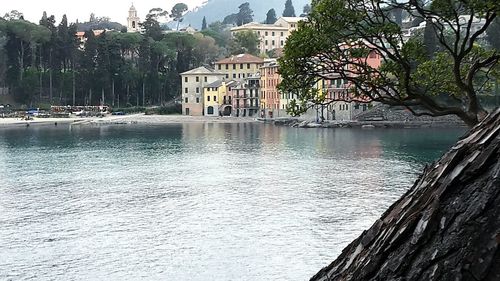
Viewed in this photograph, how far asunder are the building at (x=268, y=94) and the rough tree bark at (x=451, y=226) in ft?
284

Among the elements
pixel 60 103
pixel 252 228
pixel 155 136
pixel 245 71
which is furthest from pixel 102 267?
pixel 60 103

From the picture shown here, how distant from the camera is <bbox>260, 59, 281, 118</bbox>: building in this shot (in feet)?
298

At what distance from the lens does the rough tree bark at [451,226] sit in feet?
6.83

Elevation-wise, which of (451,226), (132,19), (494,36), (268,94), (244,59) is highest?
(132,19)

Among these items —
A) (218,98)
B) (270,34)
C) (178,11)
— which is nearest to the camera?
(218,98)

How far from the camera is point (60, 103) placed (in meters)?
108

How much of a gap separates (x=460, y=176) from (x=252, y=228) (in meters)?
22.0

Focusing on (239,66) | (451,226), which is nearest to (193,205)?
(451,226)

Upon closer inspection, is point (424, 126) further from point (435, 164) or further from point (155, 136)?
point (435, 164)

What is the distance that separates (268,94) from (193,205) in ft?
216

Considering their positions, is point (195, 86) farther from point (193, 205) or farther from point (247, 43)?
point (193, 205)

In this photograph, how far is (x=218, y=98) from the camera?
10312 centimetres

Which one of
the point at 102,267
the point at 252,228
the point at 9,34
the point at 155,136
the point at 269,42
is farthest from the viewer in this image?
the point at 269,42

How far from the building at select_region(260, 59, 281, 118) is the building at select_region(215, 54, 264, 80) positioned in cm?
802
